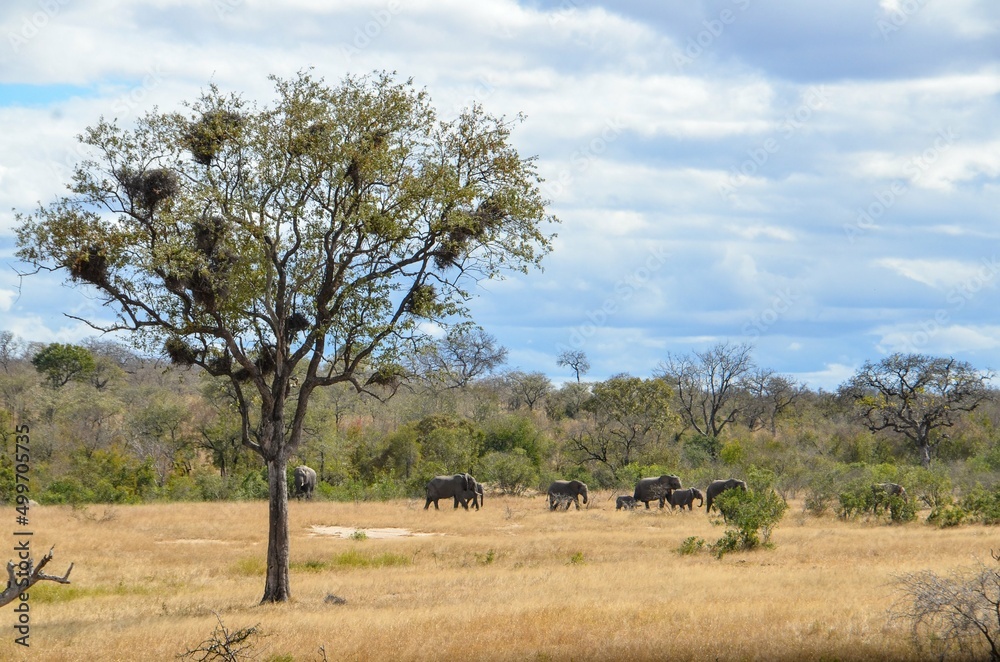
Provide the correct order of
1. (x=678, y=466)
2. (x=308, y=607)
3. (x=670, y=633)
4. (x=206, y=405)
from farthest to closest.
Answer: (x=206, y=405) → (x=678, y=466) → (x=308, y=607) → (x=670, y=633)

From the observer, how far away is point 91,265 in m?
18.1

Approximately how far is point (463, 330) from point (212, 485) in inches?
1313

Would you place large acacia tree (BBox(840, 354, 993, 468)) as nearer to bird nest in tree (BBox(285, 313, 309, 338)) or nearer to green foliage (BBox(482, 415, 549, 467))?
green foliage (BBox(482, 415, 549, 467))

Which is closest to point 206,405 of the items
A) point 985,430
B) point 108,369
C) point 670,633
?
point 108,369

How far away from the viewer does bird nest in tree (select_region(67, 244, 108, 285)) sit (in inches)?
709

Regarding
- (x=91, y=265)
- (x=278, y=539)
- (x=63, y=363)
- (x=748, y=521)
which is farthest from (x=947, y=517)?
(x=63, y=363)

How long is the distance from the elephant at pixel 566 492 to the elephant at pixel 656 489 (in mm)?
2492

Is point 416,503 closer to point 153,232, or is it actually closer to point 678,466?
point 678,466

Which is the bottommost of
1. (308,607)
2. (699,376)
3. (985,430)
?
(308,607)

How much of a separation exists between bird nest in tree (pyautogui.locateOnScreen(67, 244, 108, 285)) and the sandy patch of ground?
1751 centimetres

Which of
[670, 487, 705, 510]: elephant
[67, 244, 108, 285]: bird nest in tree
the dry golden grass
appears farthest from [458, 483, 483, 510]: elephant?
[67, 244, 108, 285]: bird nest in tree

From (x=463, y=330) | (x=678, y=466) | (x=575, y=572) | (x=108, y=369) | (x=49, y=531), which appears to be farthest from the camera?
(x=108, y=369)

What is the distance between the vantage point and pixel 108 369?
85062 millimetres

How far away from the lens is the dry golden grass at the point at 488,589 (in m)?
14.1
